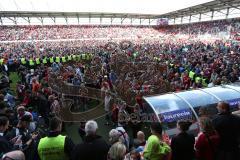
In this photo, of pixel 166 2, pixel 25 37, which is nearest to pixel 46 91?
pixel 166 2

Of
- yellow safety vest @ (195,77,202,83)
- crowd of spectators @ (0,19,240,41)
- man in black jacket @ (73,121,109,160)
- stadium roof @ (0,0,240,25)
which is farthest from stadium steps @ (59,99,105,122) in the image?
crowd of spectators @ (0,19,240,41)

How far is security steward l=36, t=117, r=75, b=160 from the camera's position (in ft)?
14.4

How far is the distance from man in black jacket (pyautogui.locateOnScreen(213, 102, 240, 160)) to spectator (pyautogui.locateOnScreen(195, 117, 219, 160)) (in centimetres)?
16

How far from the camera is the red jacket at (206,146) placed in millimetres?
4621

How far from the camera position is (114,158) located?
3938 millimetres

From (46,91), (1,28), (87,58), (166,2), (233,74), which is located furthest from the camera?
(1,28)

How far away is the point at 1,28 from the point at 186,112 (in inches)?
1933

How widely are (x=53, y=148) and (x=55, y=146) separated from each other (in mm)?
53

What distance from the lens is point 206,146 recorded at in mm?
4656

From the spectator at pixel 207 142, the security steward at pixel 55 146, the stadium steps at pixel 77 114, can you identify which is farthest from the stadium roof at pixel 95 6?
the security steward at pixel 55 146

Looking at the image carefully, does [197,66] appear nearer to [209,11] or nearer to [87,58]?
[87,58]

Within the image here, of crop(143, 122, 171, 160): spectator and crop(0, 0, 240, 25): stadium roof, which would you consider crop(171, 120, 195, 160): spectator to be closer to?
crop(143, 122, 171, 160): spectator

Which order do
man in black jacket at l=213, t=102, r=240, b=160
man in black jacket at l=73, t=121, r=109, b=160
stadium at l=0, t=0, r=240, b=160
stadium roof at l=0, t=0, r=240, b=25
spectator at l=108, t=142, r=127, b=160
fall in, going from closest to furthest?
spectator at l=108, t=142, r=127, b=160, man in black jacket at l=73, t=121, r=109, b=160, stadium at l=0, t=0, r=240, b=160, man in black jacket at l=213, t=102, r=240, b=160, stadium roof at l=0, t=0, r=240, b=25

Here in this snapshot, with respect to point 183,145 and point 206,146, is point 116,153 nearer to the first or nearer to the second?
point 183,145
